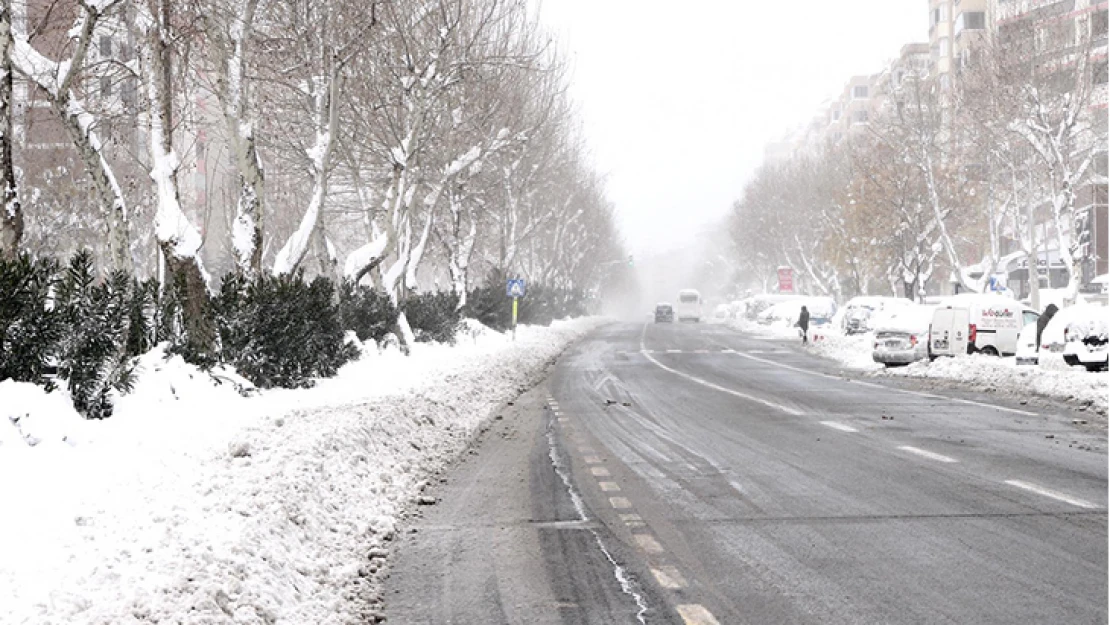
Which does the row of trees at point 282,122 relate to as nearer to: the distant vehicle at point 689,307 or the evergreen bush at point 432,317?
the evergreen bush at point 432,317

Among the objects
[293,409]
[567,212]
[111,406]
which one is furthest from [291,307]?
[567,212]

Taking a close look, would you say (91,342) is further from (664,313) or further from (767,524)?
(664,313)

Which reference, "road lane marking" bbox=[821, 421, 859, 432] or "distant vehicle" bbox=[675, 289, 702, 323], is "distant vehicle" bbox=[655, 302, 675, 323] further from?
"road lane marking" bbox=[821, 421, 859, 432]

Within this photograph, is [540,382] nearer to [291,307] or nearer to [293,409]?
[291,307]

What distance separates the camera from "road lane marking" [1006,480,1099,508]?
28.2ft

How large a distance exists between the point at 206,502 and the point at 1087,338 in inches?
730

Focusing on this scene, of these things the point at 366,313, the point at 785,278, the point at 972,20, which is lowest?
the point at 366,313

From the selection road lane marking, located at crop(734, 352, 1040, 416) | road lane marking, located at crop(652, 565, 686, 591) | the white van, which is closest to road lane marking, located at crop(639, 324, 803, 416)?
road lane marking, located at crop(734, 352, 1040, 416)

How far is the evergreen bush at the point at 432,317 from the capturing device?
30547 millimetres

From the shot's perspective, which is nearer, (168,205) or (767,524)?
(767,524)

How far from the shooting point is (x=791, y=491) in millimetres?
9477

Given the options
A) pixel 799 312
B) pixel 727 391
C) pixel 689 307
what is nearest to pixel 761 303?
pixel 689 307

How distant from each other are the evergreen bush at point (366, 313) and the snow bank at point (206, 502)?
29.8ft

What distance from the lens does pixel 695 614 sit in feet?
18.4
